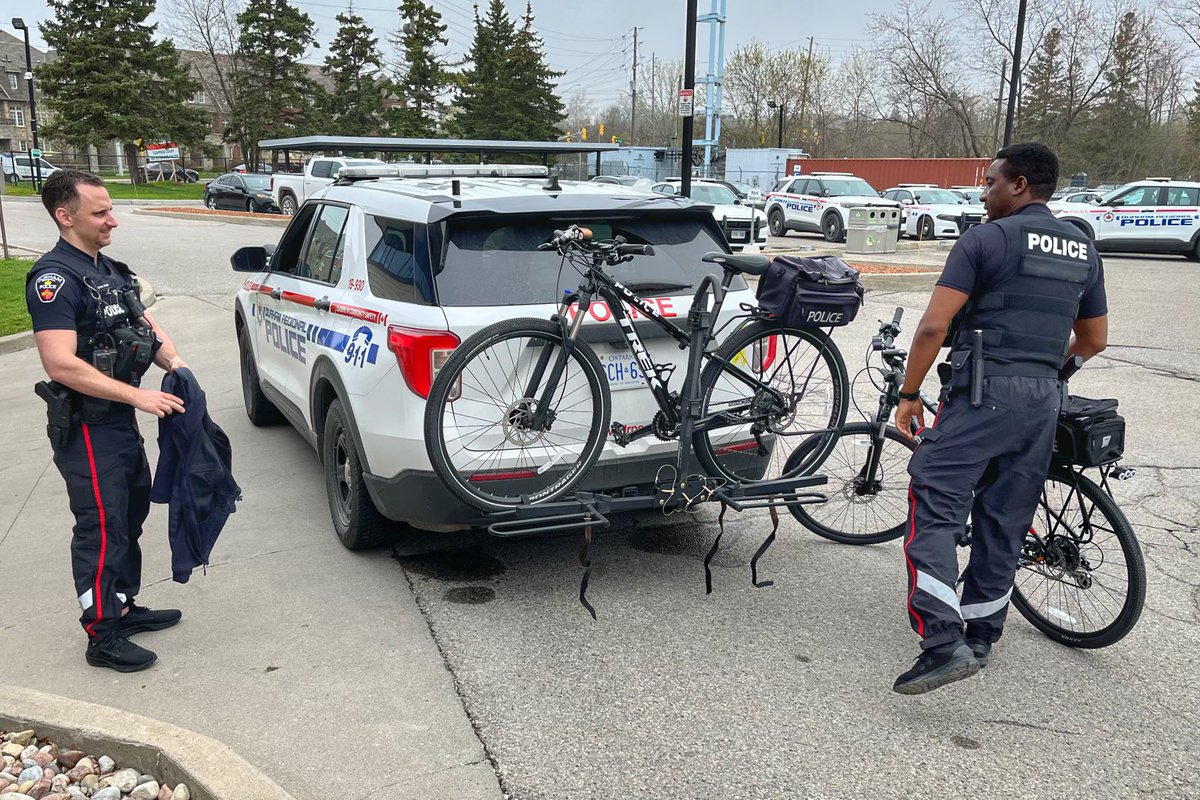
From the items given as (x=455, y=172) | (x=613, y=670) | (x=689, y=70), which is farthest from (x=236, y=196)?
(x=613, y=670)

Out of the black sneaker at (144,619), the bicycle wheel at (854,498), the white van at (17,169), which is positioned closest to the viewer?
the black sneaker at (144,619)

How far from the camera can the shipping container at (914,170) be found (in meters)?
43.8

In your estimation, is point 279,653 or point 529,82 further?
point 529,82

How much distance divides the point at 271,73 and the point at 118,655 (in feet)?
191

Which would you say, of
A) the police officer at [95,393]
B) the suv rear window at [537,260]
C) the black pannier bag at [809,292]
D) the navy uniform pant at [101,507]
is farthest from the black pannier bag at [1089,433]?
→ the navy uniform pant at [101,507]

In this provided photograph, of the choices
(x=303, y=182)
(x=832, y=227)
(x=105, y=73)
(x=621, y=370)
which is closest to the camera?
(x=621, y=370)

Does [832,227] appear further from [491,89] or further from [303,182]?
[491,89]

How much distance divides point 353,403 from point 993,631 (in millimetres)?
2879

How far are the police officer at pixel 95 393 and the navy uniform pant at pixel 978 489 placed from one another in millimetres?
2844

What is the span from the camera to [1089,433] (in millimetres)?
3559

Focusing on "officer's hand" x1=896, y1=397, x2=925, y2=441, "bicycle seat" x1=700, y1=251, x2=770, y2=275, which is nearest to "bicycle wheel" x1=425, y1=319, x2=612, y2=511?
"bicycle seat" x1=700, y1=251, x2=770, y2=275

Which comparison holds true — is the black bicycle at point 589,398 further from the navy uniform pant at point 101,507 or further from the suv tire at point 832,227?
the suv tire at point 832,227

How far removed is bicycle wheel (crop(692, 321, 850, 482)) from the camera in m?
4.39

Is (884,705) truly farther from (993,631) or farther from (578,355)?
(578,355)
